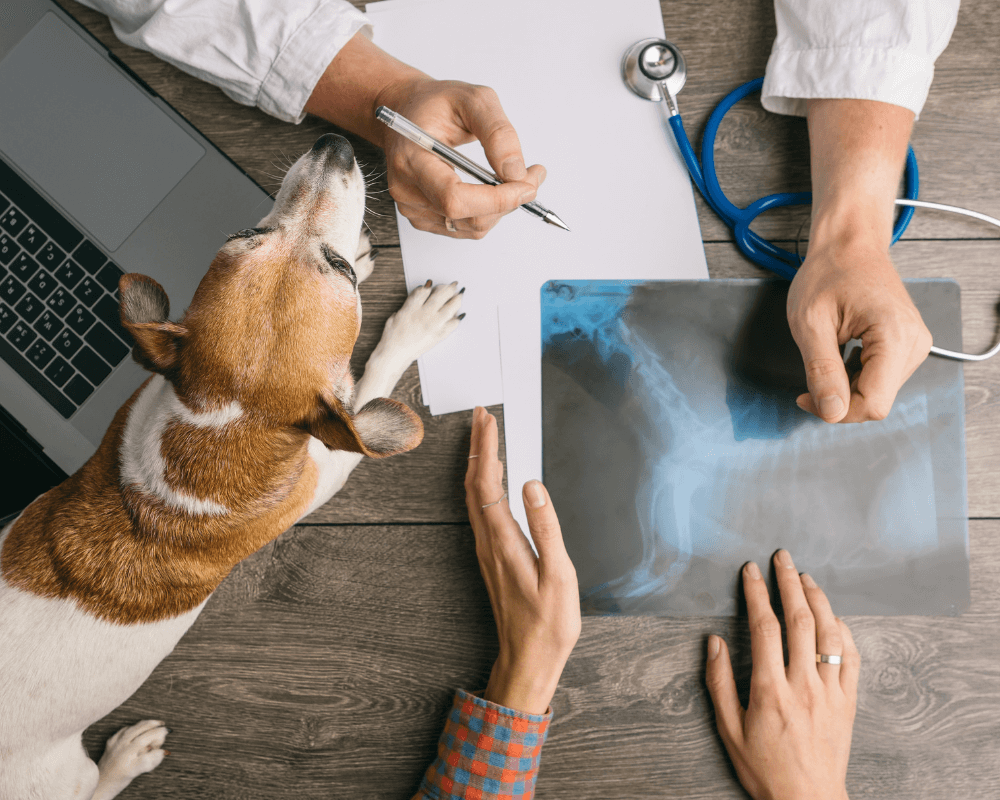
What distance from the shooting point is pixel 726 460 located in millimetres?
1211

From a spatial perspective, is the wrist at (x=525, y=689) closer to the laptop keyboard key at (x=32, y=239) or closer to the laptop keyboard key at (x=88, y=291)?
Result: the laptop keyboard key at (x=88, y=291)

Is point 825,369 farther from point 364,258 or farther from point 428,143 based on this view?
point 364,258

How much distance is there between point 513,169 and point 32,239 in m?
0.93

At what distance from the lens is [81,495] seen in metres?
1.12

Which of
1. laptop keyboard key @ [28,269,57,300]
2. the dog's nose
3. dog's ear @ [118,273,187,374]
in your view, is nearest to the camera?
dog's ear @ [118,273,187,374]

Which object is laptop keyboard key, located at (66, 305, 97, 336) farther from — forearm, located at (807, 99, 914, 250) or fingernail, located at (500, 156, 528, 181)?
forearm, located at (807, 99, 914, 250)

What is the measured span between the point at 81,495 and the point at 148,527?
155 millimetres

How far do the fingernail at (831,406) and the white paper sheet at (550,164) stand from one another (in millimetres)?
352

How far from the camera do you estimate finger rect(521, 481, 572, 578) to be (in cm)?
115

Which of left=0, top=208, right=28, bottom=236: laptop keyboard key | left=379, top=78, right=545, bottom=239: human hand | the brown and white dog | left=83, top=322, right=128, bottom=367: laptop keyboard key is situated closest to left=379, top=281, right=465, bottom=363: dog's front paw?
the brown and white dog

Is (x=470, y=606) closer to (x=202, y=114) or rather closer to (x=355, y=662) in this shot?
(x=355, y=662)

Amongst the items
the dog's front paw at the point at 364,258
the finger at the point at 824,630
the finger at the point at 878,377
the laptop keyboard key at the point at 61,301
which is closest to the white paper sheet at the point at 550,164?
the dog's front paw at the point at 364,258

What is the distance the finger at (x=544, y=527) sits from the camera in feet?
3.77

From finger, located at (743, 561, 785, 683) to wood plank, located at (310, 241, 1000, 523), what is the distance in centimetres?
46
